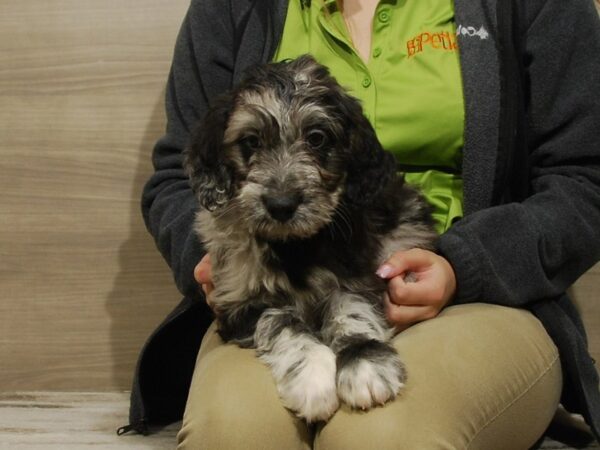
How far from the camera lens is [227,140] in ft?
6.32

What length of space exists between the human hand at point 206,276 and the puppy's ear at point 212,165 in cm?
21

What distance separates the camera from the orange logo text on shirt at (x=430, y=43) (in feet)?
7.33

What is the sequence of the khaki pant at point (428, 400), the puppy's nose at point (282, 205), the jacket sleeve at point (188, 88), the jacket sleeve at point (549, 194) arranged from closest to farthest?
the khaki pant at point (428, 400)
the puppy's nose at point (282, 205)
the jacket sleeve at point (549, 194)
the jacket sleeve at point (188, 88)

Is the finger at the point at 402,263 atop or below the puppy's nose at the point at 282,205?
below

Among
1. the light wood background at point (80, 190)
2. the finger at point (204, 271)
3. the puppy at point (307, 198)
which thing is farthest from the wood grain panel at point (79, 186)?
the puppy at point (307, 198)

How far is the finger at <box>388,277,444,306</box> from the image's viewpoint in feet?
6.21

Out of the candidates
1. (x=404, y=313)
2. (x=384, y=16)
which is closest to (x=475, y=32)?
(x=384, y=16)

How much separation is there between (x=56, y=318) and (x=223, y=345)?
4.58ft

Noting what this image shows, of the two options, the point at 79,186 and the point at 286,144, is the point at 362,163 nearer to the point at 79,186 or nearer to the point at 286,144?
the point at 286,144

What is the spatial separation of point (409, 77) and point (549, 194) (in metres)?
0.52

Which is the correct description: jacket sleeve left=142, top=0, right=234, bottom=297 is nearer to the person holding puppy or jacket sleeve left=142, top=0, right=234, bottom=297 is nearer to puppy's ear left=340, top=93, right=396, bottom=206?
the person holding puppy

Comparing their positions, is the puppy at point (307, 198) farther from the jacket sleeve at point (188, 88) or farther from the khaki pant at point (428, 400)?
the jacket sleeve at point (188, 88)

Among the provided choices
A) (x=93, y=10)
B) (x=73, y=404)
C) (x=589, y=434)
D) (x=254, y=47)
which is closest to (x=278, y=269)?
(x=254, y=47)

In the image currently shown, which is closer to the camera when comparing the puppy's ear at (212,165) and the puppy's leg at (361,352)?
the puppy's leg at (361,352)
